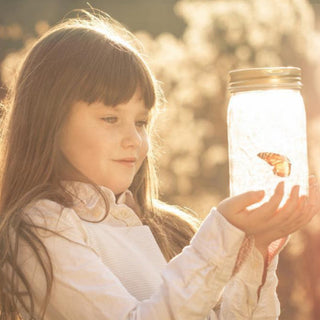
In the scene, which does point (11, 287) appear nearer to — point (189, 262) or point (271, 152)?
point (189, 262)

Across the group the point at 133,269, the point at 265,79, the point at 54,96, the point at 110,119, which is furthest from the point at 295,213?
the point at 54,96

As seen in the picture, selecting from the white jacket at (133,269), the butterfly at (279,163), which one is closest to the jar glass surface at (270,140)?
the butterfly at (279,163)

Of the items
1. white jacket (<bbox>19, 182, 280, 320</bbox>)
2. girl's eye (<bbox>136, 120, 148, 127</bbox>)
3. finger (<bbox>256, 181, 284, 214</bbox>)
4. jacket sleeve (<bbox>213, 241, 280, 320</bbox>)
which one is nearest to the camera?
finger (<bbox>256, 181, 284, 214</bbox>)

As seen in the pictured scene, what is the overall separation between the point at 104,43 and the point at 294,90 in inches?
30.7

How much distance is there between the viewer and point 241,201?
6.80 feet

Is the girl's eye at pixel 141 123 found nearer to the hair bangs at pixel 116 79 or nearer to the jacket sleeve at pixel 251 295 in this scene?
the hair bangs at pixel 116 79

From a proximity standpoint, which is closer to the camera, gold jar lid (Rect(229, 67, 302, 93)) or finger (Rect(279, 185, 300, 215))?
finger (Rect(279, 185, 300, 215))

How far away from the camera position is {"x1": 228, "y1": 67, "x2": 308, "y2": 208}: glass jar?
2.15 meters

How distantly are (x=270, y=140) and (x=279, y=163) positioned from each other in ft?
0.24

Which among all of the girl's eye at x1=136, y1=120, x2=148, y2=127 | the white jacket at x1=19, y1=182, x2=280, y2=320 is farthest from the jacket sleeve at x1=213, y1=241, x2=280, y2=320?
the girl's eye at x1=136, y1=120, x2=148, y2=127

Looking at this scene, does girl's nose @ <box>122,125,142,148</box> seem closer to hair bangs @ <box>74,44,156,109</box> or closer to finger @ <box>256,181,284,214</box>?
hair bangs @ <box>74,44,156,109</box>

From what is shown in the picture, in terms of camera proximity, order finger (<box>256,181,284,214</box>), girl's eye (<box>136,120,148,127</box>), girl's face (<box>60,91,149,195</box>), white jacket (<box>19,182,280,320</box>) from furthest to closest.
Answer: girl's eye (<box>136,120,148,127</box>) → girl's face (<box>60,91,149,195</box>) → white jacket (<box>19,182,280,320</box>) → finger (<box>256,181,284,214</box>)

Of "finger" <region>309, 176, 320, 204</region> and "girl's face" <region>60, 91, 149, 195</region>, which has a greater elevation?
"girl's face" <region>60, 91, 149, 195</region>

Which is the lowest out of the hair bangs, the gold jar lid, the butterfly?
the butterfly
